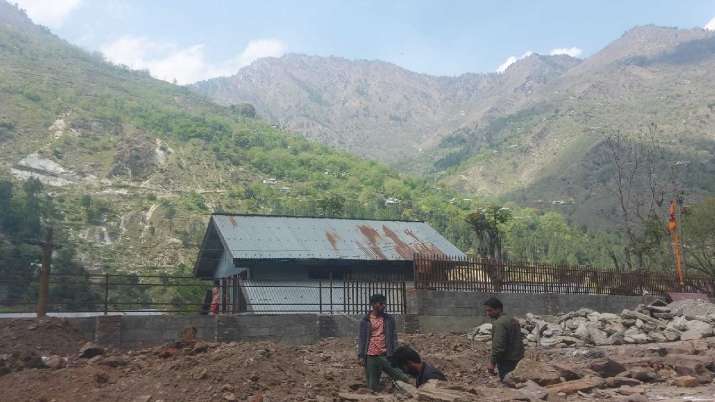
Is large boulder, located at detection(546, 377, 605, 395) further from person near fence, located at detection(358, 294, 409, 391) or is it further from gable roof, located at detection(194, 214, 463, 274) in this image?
gable roof, located at detection(194, 214, 463, 274)

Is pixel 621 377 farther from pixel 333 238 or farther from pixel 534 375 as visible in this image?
pixel 333 238

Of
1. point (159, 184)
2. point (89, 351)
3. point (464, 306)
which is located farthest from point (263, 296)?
point (159, 184)

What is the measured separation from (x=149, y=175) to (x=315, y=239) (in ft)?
218

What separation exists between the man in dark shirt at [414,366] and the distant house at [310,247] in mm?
12943

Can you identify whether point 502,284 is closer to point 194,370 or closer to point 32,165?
point 194,370

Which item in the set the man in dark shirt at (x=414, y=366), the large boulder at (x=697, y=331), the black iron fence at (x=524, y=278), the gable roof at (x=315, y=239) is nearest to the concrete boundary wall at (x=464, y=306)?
the black iron fence at (x=524, y=278)

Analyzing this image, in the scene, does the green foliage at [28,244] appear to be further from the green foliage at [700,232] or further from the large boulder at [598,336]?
the green foliage at [700,232]

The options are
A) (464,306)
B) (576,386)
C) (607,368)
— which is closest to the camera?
(576,386)

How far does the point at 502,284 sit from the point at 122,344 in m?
11.0

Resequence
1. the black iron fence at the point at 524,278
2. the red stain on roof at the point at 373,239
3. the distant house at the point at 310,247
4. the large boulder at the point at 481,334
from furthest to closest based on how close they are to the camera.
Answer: the red stain on roof at the point at 373,239
the distant house at the point at 310,247
the black iron fence at the point at 524,278
the large boulder at the point at 481,334

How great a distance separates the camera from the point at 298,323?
1558cm

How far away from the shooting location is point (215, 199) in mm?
79125

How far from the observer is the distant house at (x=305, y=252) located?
843 inches

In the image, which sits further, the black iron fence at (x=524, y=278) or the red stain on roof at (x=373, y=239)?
the red stain on roof at (x=373, y=239)
